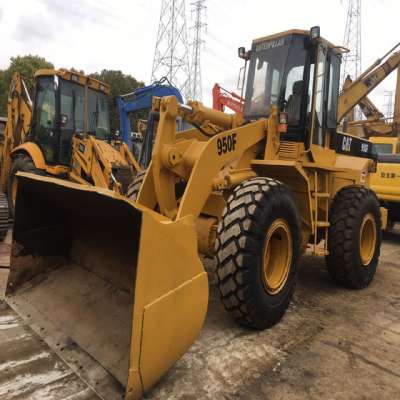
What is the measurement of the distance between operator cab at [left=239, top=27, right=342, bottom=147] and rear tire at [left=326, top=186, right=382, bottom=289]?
75cm

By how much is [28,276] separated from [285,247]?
227cm

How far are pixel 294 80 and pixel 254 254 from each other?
2169mm

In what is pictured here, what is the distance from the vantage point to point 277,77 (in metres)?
4.22

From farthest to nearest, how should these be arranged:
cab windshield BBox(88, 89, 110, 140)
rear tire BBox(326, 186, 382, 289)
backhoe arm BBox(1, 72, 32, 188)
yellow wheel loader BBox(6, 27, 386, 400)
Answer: backhoe arm BBox(1, 72, 32, 188)
cab windshield BBox(88, 89, 110, 140)
rear tire BBox(326, 186, 382, 289)
yellow wheel loader BBox(6, 27, 386, 400)

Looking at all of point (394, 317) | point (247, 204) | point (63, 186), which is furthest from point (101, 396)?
point (394, 317)

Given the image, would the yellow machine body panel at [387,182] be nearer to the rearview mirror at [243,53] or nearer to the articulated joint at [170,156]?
the rearview mirror at [243,53]

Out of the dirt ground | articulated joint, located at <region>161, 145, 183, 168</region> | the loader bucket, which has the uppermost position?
articulated joint, located at <region>161, 145, 183, 168</region>

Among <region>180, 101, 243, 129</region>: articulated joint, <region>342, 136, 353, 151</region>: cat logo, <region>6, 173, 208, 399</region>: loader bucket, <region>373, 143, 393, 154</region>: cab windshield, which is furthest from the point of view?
<region>373, 143, 393, 154</region>: cab windshield

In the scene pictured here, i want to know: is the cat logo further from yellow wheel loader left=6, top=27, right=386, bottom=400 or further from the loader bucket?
the loader bucket

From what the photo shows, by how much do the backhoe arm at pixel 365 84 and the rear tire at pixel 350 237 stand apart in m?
2.00

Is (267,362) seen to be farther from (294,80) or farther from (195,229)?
(294,80)

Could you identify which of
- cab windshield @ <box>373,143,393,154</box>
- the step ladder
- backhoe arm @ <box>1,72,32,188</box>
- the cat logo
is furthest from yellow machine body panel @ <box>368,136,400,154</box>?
backhoe arm @ <box>1,72,32,188</box>

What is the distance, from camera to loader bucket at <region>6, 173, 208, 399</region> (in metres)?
2.08

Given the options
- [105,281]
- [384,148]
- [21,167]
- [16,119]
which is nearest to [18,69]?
[16,119]
